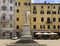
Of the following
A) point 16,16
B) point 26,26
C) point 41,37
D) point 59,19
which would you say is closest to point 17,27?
point 16,16

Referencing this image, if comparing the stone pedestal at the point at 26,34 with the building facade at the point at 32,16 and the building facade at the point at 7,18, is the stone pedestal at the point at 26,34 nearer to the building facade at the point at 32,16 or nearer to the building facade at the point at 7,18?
the building facade at the point at 7,18

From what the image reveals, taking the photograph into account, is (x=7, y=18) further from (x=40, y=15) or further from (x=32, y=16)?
(x=40, y=15)

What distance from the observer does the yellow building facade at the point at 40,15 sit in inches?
3182

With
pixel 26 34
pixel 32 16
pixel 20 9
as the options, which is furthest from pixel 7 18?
pixel 26 34

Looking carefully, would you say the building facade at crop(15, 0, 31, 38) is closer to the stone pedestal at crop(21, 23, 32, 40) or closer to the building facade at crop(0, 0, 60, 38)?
the building facade at crop(0, 0, 60, 38)

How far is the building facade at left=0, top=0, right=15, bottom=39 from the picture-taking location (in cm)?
7902

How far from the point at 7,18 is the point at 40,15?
427 inches

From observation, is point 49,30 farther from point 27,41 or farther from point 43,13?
point 27,41

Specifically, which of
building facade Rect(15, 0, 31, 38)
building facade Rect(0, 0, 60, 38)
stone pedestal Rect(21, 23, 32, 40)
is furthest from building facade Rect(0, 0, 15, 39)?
stone pedestal Rect(21, 23, 32, 40)

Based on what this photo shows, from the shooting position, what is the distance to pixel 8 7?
81.2 meters

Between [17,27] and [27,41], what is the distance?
155ft

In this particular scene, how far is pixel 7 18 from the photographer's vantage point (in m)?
80.2

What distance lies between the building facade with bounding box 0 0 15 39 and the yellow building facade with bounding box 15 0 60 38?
163 centimetres

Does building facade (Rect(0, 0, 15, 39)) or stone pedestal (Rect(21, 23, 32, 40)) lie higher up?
building facade (Rect(0, 0, 15, 39))
